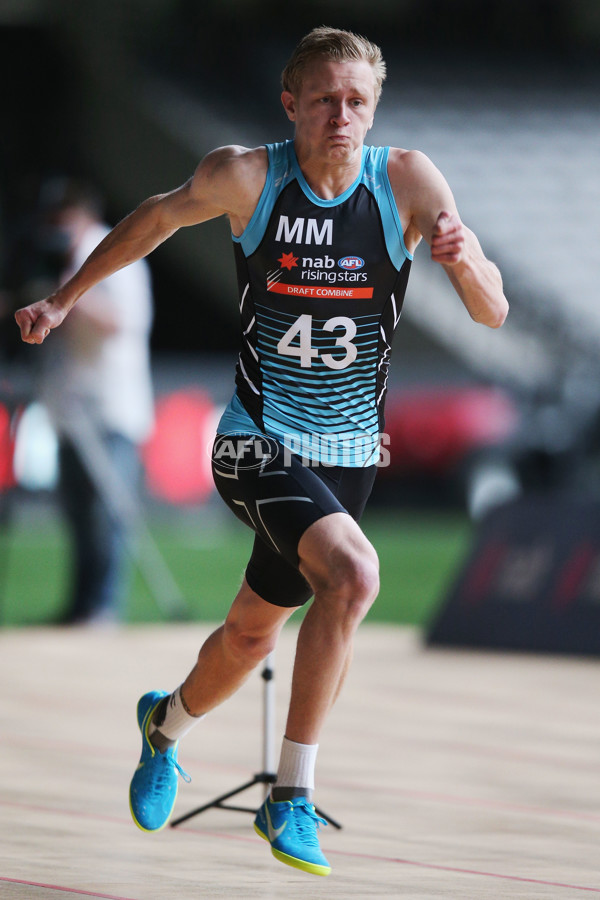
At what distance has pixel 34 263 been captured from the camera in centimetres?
1102

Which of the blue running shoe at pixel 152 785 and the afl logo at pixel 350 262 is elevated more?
the afl logo at pixel 350 262

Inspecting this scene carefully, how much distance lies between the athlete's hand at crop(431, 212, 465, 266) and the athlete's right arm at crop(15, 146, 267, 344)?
65 centimetres

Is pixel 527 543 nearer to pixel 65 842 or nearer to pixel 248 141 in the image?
pixel 65 842

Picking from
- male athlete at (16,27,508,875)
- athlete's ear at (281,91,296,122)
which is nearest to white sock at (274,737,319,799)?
male athlete at (16,27,508,875)

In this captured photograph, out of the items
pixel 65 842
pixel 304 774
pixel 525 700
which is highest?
pixel 304 774

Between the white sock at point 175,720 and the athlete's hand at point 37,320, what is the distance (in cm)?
129

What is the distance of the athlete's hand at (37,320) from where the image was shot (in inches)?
181

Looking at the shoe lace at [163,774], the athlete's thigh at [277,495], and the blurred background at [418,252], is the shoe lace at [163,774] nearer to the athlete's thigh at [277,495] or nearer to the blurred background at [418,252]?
the athlete's thigh at [277,495]

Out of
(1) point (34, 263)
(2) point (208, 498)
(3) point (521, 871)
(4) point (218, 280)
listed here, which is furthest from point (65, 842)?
(4) point (218, 280)

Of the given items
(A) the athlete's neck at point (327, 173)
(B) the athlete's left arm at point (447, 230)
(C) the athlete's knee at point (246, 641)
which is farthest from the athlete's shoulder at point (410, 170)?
(C) the athlete's knee at point (246, 641)

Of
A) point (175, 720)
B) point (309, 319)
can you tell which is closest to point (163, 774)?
point (175, 720)

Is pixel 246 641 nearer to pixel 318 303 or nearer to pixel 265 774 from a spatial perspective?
pixel 265 774

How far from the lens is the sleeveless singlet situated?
4426 millimetres

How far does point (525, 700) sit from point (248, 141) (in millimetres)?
17776
